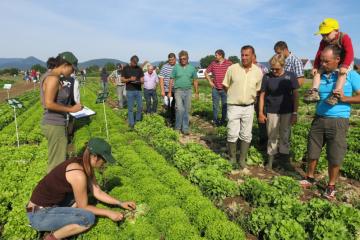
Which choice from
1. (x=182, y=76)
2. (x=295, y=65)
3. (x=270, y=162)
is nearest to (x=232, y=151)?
(x=270, y=162)

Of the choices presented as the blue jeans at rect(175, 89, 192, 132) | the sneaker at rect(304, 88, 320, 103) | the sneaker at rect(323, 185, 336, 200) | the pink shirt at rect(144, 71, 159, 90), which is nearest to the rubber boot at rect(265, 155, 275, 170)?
the sneaker at rect(323, 185, 336, 200)

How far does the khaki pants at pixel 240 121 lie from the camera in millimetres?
6664

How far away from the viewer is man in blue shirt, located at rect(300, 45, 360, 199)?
4.93 m

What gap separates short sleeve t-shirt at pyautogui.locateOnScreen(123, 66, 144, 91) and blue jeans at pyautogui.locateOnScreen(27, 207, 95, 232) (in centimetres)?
648

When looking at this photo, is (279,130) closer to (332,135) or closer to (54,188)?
(332,135)

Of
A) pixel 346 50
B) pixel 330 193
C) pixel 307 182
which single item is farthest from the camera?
pixel 307 182

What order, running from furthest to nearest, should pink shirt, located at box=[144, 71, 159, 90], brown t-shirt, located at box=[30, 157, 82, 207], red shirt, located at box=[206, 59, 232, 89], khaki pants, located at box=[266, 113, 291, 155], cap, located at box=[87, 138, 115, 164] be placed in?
pink shirt, located at box=[144, 71, 159, 90] < red shirt, located at box=[206, 59, 232, 89] < khaki pants, located at box=[266, 113, 291, 155] < brown t-shirt, located at box=[30, 157, 82, 207] < cap, located at box=[87, 138, 115, 164]

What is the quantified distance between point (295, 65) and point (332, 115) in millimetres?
2222

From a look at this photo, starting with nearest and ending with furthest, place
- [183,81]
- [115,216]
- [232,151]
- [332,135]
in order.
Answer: [115,216] < [332,135] < [232,151] < [183,81]

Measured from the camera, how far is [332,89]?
5.13 meters

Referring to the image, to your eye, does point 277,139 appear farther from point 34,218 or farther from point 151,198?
point 34,218

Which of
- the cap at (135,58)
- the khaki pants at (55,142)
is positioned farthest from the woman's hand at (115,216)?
the cap at (135,58)

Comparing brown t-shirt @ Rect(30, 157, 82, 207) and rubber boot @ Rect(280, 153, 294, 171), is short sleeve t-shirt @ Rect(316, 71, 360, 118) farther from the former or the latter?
brown t-shirt @ Rect(30, 157, 82, 207)

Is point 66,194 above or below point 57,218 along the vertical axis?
above
